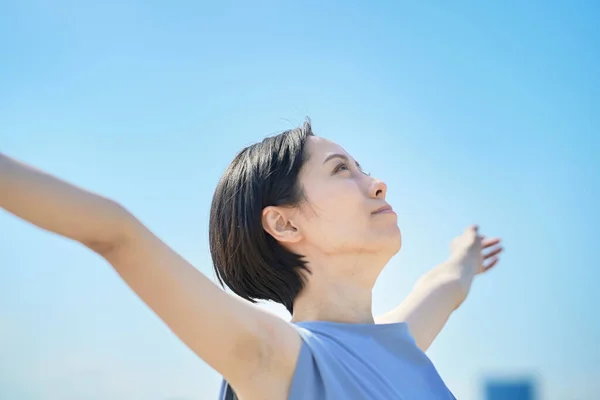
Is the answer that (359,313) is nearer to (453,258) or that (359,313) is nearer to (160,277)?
(160,277)

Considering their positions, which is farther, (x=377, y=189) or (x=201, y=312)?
(x=377, y=189)

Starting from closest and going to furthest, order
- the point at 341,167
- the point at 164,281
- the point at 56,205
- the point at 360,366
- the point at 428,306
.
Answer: the point at 56,205, the point at 164,281, the point at 360,366, the point at 341,167, the point at 428,306

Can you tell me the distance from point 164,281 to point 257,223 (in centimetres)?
76

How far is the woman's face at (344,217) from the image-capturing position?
2.34m

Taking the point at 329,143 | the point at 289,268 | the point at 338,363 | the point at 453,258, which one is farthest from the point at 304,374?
the point at 453,258

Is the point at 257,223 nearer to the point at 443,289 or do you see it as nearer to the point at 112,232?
the point at 112,232

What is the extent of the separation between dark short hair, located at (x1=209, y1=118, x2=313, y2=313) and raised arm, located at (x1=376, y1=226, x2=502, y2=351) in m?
0.62

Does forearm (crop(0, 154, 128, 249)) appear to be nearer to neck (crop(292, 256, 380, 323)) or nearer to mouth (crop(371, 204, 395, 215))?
neck (crop(292, 256, 380, 323))

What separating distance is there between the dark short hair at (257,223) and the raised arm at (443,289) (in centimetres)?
62

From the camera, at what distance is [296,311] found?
239 cm

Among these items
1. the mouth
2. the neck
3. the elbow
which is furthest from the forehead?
the elbow

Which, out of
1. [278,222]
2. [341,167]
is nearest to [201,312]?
[278,222]

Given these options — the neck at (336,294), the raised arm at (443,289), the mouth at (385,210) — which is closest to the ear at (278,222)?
the neck at (336,294)

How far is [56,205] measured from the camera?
149 cm
